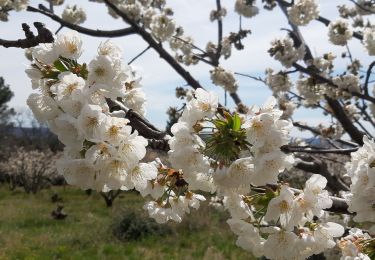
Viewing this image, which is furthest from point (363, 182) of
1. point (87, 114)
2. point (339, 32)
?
point (339, 32)

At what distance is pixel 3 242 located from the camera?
9641 mm

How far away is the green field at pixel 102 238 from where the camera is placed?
27.9ft

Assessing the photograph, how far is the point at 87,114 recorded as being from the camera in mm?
1243

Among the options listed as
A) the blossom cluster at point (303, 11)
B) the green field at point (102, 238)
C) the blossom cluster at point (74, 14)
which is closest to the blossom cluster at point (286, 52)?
the blossom cluster at point (303, 11)

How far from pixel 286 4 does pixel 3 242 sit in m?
7.65

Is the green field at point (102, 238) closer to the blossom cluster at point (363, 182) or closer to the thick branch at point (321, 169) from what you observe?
the thick branch at point (321, 169)

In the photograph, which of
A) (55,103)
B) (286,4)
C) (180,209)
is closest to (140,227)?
(286,4)

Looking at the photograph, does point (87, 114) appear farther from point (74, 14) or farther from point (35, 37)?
point (74, 14)

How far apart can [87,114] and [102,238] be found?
371 inches

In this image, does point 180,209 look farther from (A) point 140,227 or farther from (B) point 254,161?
(A) point 140,227

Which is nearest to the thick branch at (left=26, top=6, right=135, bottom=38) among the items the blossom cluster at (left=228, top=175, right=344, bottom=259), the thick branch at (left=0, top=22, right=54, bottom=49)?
the thick branch at (left=0, top=22, right=54, bottom=49)

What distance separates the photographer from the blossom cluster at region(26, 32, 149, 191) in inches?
50.0

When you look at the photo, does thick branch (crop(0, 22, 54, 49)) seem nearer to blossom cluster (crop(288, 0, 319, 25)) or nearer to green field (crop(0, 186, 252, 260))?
blossom cluster (crop(288, 0, 319, 25))

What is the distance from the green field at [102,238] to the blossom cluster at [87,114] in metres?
6.92
